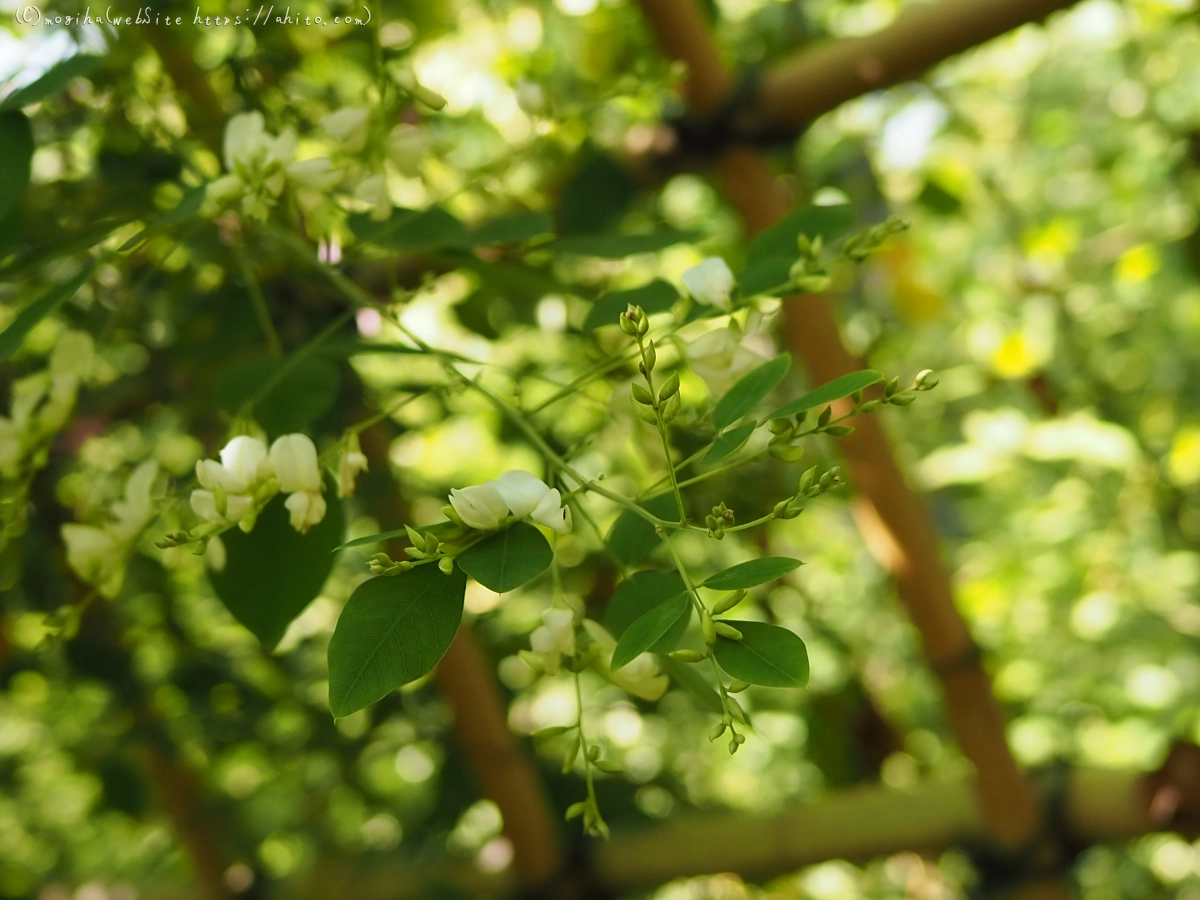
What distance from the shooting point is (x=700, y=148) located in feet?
2.72

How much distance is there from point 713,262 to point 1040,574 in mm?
1145

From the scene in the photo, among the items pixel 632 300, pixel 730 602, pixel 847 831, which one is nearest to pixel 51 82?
pixel 632 300

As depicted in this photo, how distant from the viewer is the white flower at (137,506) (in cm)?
47

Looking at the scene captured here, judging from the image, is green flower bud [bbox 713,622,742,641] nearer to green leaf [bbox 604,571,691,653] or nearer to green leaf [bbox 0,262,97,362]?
green leaf [bbox 604,571,691,653]

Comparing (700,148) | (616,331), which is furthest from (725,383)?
(616,331)

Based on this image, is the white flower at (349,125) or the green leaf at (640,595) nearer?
the green leaf at (640,595)

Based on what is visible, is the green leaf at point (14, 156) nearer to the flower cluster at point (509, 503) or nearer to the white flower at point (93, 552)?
the white flower at point (93, 552)

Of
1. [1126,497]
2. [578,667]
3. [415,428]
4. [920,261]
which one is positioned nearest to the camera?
[578,667]

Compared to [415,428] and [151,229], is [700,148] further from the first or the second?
[151,229]

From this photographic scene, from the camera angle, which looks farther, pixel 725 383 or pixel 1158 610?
pixel 1158 610

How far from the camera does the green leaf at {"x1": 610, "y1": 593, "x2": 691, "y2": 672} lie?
32cm

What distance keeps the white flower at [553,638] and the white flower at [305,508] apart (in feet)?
0.32

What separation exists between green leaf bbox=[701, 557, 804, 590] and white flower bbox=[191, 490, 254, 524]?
0.57 ft

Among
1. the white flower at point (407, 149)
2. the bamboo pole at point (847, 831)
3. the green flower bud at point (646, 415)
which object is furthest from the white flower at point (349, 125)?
the bamboo pole at point (847, 831)
